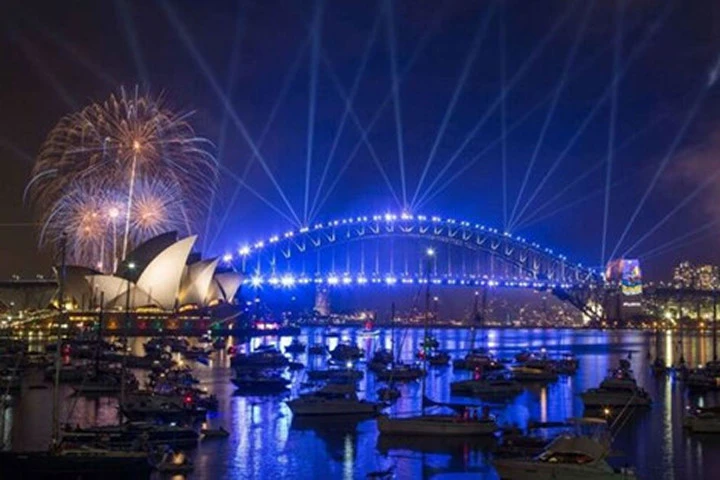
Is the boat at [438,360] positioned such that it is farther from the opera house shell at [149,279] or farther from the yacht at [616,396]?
the opera house shell at [149,279]

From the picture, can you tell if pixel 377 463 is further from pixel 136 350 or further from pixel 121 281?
pixel 121 281

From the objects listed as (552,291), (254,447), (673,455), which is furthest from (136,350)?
(552,291)

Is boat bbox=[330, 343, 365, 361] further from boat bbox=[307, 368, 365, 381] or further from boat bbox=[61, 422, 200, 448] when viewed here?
boat bbox=[61, 422, 200, 448]

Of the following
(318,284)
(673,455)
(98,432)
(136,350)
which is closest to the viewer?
(98,432)

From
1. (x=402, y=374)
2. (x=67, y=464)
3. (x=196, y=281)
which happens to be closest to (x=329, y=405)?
(x=67, y=464)

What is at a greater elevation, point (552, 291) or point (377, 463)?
point (552, 291)

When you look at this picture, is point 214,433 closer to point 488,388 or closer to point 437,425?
point 437,425
